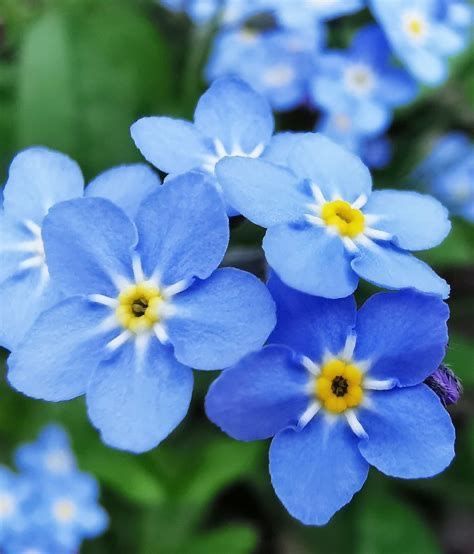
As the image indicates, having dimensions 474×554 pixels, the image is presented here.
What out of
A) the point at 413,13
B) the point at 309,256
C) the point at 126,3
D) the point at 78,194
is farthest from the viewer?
the point at 126,3

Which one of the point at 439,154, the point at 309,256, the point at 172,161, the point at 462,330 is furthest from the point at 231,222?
the point at 462,330

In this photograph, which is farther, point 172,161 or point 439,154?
point 439,154

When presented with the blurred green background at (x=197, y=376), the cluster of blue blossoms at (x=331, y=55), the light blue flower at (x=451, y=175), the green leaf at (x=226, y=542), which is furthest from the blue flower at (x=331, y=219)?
the light blue flower at (x=451, y=175)

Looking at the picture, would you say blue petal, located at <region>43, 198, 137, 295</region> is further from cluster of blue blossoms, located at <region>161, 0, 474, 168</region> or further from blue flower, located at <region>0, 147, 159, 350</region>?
cluster of blue blossoms, located at <region>161, 0, 474, 168</region>

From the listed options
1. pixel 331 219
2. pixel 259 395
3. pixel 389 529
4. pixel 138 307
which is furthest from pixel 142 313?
pixel 389 529

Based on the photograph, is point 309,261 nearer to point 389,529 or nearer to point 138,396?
point 138,396

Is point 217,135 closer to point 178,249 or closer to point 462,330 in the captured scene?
point 178,249

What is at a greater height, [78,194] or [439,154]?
[78,194]
